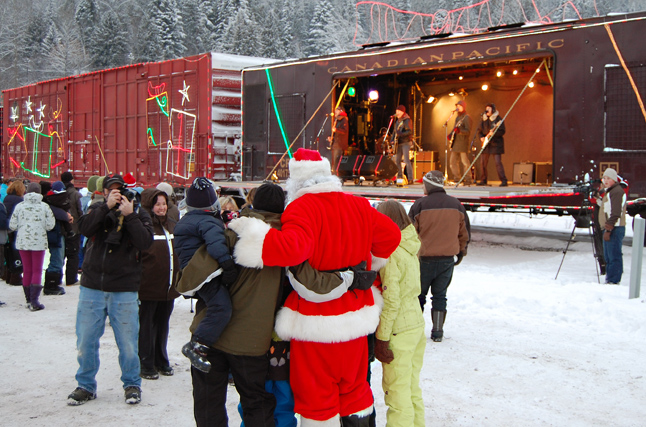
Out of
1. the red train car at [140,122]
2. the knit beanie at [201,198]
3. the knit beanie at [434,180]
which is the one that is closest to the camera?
the knit beanie at [201,198]

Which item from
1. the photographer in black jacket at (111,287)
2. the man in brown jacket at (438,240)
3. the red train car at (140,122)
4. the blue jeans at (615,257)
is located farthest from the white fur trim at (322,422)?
the red train car at (140,122)

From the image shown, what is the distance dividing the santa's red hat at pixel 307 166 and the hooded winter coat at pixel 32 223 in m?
5.16

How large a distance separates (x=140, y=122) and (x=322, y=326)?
14689 millimetres

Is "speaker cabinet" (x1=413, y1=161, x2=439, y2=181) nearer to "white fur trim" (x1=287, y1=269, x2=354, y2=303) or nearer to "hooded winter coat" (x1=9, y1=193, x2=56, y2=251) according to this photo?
A: "hooded winter coat" (x1=9, y1=193, x2=56, y2=251)

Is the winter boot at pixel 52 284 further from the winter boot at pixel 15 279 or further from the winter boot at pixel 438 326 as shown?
the winter boot at pixel 438 326

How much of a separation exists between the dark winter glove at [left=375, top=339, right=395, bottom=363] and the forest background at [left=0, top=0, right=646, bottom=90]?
140 feet

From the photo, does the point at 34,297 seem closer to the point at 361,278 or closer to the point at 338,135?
the point at 361,278

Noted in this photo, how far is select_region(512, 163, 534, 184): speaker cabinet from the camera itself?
44.2 feet

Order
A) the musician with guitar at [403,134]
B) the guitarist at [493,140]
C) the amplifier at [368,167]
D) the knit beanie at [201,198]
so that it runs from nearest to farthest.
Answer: the knit beanie at [201,198] < the guitarist at [493,140] < the musician with guitar at [403,134] < the amplifier at [368,167]

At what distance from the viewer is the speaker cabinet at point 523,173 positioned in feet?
44.2

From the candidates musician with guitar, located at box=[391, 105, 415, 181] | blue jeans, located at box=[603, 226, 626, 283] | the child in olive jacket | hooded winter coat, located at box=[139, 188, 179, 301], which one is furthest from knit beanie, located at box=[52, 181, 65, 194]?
blue jeans, located at box=[603, 226, 626, 283]

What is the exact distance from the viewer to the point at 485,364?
5.12 meters

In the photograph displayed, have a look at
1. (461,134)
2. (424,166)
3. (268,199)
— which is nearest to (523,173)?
(461,134)

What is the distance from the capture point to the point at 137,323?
4461 mm
